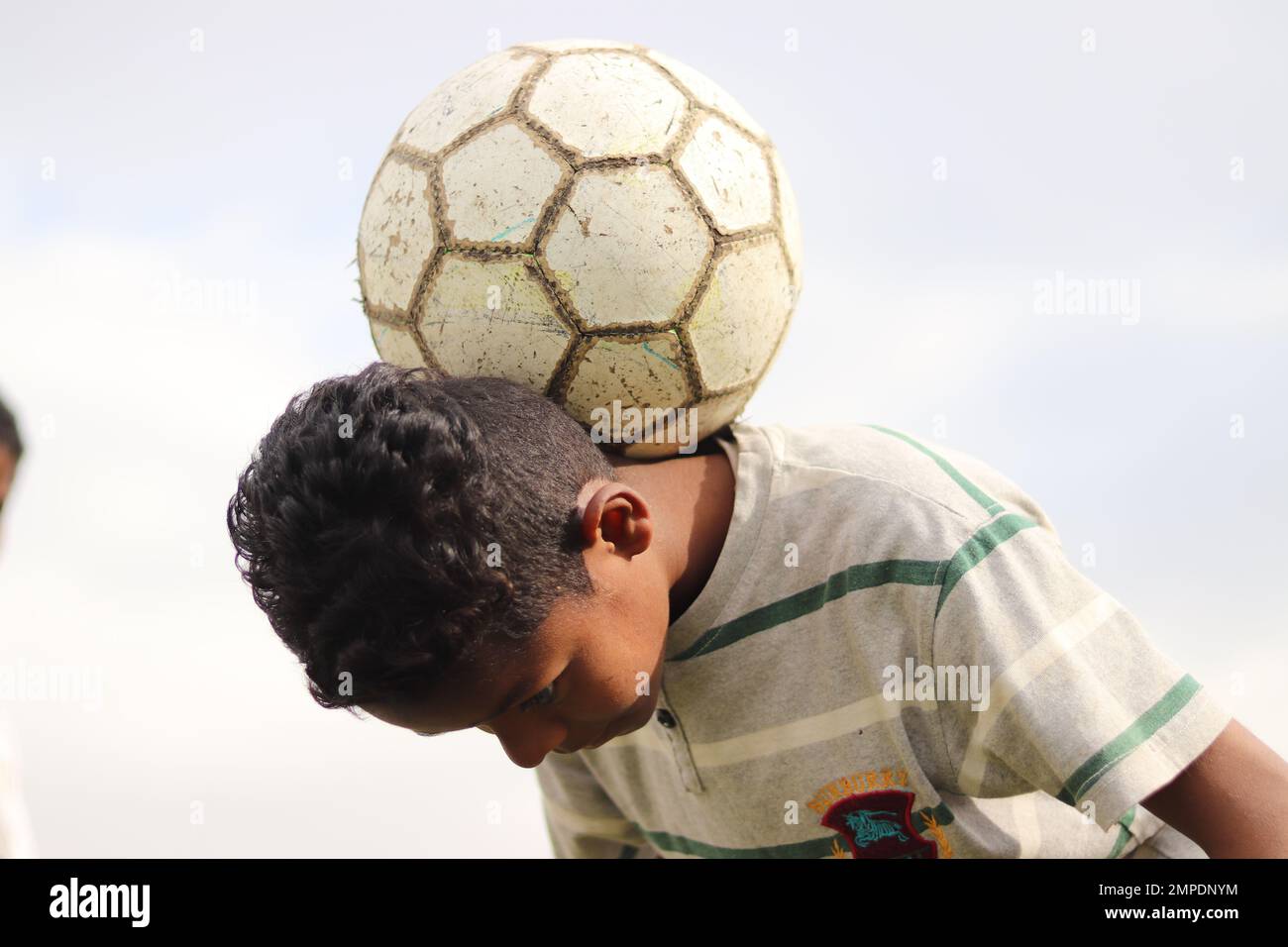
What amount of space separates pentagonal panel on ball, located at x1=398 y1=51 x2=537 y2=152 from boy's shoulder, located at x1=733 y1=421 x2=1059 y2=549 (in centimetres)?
97

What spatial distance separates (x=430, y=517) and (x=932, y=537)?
1.07 metres

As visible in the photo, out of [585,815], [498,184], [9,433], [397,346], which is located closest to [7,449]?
[9,433]

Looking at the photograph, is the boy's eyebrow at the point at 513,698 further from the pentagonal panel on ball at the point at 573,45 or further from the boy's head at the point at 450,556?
the pentagonal panel on ball at the point at 573,45

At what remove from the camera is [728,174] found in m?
2.88

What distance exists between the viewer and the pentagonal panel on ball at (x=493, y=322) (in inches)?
109

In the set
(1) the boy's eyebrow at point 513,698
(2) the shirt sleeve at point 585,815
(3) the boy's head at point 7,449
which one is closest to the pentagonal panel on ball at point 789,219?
(1) the boy's eyebrow at point 513,698

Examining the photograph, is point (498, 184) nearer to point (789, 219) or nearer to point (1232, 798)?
point (789, 219)

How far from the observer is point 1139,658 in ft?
8.89


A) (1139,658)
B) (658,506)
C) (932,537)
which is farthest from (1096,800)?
(658,506)

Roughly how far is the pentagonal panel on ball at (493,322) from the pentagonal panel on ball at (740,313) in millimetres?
320

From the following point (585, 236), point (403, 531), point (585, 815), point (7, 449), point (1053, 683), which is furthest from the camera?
point (7, 449)

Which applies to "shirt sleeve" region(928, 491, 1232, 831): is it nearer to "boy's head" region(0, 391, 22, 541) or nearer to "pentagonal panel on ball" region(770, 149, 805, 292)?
"pentagonal panel on ball" region(770, 149, 805, 292)

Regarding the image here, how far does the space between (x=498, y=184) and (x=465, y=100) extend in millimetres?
276

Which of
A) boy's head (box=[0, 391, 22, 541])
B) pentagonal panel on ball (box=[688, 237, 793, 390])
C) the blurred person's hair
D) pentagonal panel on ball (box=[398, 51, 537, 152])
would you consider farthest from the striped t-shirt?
the blurred person's hair
